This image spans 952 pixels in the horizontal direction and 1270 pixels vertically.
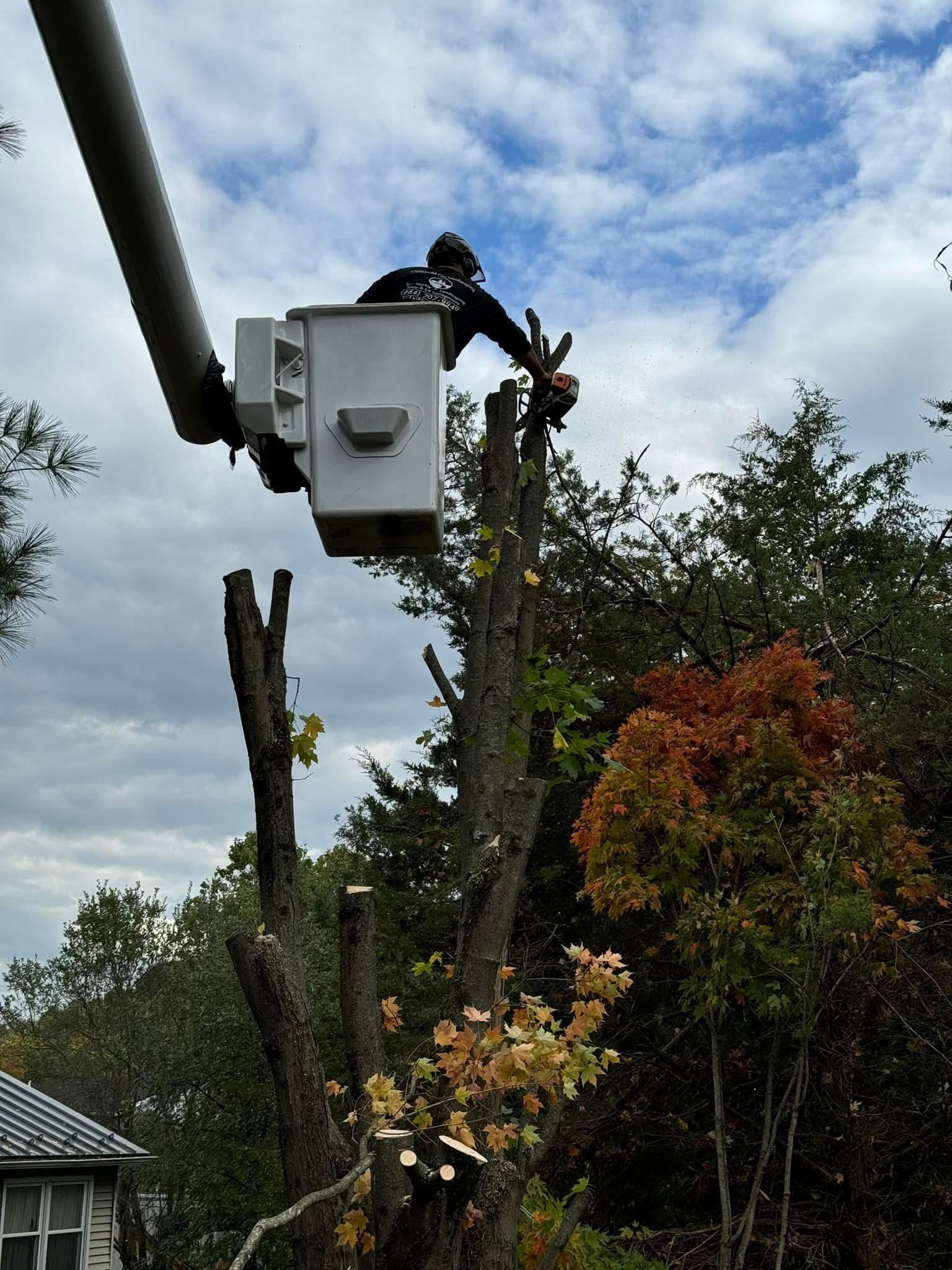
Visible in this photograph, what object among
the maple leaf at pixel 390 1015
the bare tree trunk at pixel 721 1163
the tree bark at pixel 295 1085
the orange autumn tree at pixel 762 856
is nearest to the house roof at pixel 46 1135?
the orange autumn tree at pixel 762 856

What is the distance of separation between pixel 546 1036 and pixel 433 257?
231 centimetres

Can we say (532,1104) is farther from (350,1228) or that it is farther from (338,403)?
(338,403)

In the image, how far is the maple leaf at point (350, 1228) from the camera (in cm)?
322

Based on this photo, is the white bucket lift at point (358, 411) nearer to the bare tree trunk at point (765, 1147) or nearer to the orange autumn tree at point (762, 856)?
the orange autumn tree at point (762, 856)

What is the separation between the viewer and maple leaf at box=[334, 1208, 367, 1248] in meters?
3.22

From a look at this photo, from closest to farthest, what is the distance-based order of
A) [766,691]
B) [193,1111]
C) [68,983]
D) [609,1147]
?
[766,691], [609,1147], [193,1111], [68,983]

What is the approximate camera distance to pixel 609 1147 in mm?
9727

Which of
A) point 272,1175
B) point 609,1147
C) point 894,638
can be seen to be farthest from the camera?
point 272,1175

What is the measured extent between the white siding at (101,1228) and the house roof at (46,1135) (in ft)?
2.80

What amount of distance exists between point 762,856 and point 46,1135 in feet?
44.5

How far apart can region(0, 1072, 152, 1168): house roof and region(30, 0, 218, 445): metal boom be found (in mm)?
17862

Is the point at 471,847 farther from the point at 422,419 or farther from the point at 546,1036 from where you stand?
the point at 422,419

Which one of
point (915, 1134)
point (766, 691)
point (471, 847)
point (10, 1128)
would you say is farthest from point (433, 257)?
point (10, 1128)

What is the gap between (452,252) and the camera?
3.82 m
